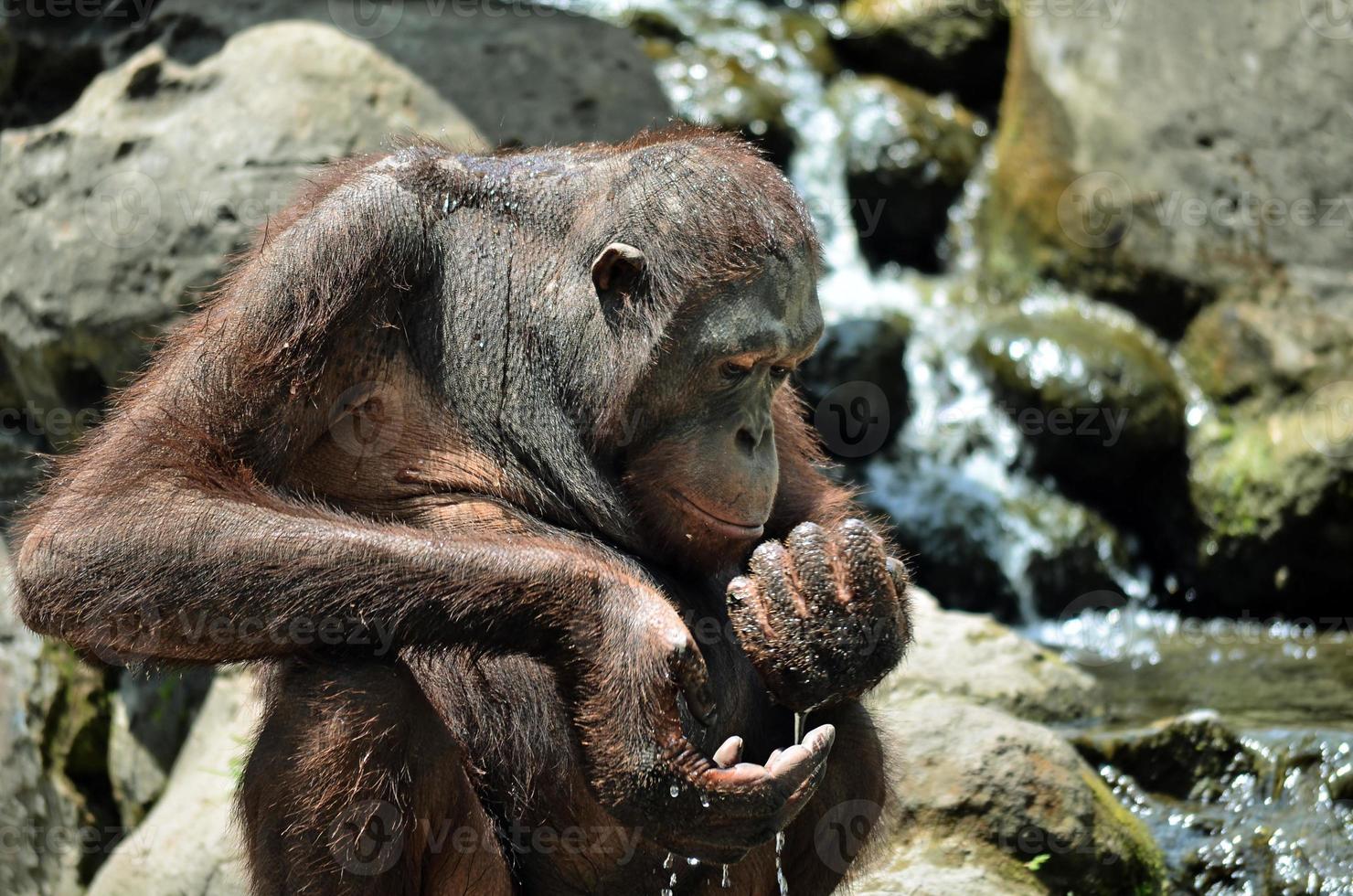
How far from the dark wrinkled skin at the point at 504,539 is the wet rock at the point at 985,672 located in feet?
7.79

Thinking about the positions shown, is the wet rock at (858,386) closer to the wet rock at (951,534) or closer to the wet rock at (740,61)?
the wet rock at (951,534)

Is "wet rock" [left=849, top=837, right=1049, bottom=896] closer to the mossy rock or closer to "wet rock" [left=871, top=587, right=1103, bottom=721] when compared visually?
"wet rock" [left=871, top=587, right=1103, bottom=721]

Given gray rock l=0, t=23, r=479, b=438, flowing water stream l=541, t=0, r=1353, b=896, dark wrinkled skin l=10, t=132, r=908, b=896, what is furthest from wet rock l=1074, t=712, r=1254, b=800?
A: gray rock l=0, t=23, r=479, b=438

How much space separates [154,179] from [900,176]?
707 cm

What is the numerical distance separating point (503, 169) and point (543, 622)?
4.47 feet

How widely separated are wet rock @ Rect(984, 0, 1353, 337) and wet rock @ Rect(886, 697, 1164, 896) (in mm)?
6035

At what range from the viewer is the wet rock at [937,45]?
1331cm

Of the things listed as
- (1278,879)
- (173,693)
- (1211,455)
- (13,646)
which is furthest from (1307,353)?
(13,646)

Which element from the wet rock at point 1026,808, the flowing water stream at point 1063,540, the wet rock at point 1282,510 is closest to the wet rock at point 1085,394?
the flowing water stream at point 1063,540

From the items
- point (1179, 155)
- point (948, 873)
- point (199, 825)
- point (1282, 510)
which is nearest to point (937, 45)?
point (1179, 155)

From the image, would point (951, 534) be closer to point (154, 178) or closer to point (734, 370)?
point (154, 178)

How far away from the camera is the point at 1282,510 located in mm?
9852

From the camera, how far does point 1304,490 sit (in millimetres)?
9750

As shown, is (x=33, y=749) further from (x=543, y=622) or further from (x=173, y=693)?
(x=543, y=622)
